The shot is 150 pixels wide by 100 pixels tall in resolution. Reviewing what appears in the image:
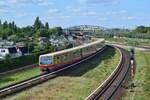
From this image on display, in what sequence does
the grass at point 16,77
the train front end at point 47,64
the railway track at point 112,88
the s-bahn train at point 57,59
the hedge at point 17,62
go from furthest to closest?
the hedge at point 17,62
the s-bahn train at point 57,59
the train front end at point 47,64
the grass at point 16,77
the railway track at point 112,88

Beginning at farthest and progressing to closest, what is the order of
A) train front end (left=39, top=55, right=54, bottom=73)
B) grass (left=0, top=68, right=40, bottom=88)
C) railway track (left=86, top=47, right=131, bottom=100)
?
train front end (left=39, top=55, right=54, bottom=73)
grass (left=0, top=68, right=40, bottom=88)
railway track (left=86, top=47, right=131, bottom=100)

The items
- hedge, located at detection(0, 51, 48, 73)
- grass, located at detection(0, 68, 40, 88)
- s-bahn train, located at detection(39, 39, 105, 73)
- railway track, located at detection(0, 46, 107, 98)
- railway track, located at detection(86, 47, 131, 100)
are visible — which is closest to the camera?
railway track, located at detection(86, 47, 131, 100)

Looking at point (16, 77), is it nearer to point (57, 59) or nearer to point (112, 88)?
point (57, 59)

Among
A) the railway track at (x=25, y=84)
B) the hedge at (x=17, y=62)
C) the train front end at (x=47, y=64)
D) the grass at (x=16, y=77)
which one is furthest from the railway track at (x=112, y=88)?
the hedge at (x=17, y=62)

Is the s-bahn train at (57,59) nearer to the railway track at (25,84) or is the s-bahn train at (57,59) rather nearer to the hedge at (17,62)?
the railway track at (25,84)

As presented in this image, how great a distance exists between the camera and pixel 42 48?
86.5 metres

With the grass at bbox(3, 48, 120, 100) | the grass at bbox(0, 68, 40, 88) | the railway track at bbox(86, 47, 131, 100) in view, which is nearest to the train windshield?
the grass at bbox(0, 68, 40, 88)

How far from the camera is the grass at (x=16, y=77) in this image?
48.3 m

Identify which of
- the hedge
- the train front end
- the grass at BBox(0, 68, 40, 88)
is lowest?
the grass at BBox(0, 68, 40, 88)

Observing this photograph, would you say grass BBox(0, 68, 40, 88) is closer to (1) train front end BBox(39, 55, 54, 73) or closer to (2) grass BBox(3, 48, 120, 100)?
(1) train front end BBox(39, 55, 54, 73)

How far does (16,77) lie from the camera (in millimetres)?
53281

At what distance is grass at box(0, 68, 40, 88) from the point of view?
48344 millimetres

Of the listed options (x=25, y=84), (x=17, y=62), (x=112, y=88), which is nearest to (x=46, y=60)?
(x=17, y=62)

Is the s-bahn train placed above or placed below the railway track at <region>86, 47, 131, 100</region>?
above
